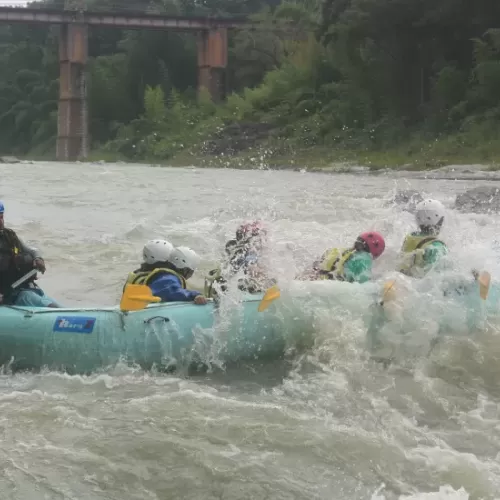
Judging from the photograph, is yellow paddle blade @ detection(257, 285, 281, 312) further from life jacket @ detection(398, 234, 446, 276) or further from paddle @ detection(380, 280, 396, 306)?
life jacket @ detection(398, 234, 446, 276)

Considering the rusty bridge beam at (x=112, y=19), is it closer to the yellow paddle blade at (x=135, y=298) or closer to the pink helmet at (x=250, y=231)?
the pink helmet at (x=250, y=231)

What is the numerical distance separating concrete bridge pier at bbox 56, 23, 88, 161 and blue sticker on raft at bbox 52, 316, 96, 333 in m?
47.1

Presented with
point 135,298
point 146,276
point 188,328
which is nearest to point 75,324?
point 135,298

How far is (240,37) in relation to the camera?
Result: 53.2 meters

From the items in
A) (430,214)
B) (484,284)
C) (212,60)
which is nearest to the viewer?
(484,284)

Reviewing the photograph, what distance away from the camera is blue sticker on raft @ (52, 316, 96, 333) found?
18.1 feet

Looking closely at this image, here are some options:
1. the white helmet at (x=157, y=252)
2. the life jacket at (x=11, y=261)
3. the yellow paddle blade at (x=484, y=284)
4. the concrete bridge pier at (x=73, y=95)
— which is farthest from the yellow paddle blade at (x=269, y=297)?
the concrete bridge pier at (x=73, y=95)

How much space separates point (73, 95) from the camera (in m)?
52.3

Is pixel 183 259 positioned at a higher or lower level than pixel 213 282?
higher

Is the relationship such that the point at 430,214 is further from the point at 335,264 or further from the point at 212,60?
the point at 212,60

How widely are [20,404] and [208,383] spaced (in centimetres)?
121

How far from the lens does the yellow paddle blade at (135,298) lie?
552 centimetres

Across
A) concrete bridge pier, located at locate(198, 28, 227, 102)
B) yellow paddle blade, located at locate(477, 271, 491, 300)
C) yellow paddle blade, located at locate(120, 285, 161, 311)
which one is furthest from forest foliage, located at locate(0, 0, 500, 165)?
yellow paddle blade, located at locate(120, 285, 161, 311)

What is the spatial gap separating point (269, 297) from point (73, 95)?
4921 cm
